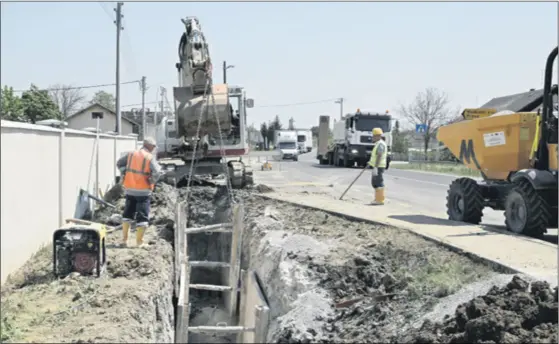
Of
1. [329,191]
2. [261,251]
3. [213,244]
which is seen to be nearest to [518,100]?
[329,191]

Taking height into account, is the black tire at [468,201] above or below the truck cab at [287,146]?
below

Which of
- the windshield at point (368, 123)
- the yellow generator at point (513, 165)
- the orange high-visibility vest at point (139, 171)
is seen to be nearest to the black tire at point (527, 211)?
the yellow generator at point (513, 165)

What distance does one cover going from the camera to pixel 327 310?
23.0ft

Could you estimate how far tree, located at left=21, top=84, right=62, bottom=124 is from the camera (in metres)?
44.2

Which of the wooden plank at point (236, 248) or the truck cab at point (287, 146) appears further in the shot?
the truck cab at point (287, 146)

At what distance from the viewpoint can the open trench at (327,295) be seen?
17.0 ft

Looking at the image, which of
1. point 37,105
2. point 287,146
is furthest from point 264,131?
point 37,105

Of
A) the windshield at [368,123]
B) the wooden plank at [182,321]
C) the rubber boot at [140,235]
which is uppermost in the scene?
the windshield at [368,123]

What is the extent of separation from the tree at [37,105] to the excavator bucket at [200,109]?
31663mm

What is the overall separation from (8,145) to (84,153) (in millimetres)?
5003

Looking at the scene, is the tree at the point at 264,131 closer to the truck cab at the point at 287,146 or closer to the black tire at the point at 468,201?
the truck cab at the point at 287,146

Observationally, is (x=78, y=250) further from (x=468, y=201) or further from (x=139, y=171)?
(x=468, y=201)

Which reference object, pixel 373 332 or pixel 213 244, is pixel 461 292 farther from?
pixel 213 244

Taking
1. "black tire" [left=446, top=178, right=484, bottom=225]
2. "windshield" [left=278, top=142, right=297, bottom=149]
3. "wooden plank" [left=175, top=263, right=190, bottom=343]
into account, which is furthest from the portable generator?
"windshield" [left=278, top=142, right=297, bottom=149]
